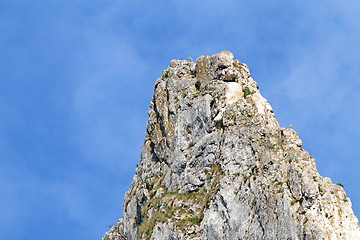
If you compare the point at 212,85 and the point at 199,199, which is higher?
the point at 212,85

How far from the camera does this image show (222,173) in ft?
209

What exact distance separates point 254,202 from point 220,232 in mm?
4328

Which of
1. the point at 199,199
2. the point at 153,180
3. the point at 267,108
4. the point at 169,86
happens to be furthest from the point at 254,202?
the point at 169,86

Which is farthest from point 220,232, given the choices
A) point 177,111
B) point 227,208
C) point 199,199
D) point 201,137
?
point 177,111

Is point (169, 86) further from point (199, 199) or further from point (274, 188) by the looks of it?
point (274, 188)

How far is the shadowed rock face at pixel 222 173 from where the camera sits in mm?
53812

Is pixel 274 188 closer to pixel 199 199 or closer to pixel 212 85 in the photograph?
Answer: pixel 199 199

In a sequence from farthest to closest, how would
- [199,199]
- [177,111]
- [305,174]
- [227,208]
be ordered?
[177,111] < [199,199] < [227,208] < [305,174]

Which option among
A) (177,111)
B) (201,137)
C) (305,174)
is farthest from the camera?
(177,111)

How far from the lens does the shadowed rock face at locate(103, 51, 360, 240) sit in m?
53.8

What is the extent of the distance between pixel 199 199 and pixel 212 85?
49.7 ft

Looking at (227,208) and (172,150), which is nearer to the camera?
(227,208)

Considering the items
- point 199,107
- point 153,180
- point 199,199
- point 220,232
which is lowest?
point 220,232

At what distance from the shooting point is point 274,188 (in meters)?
56.2
